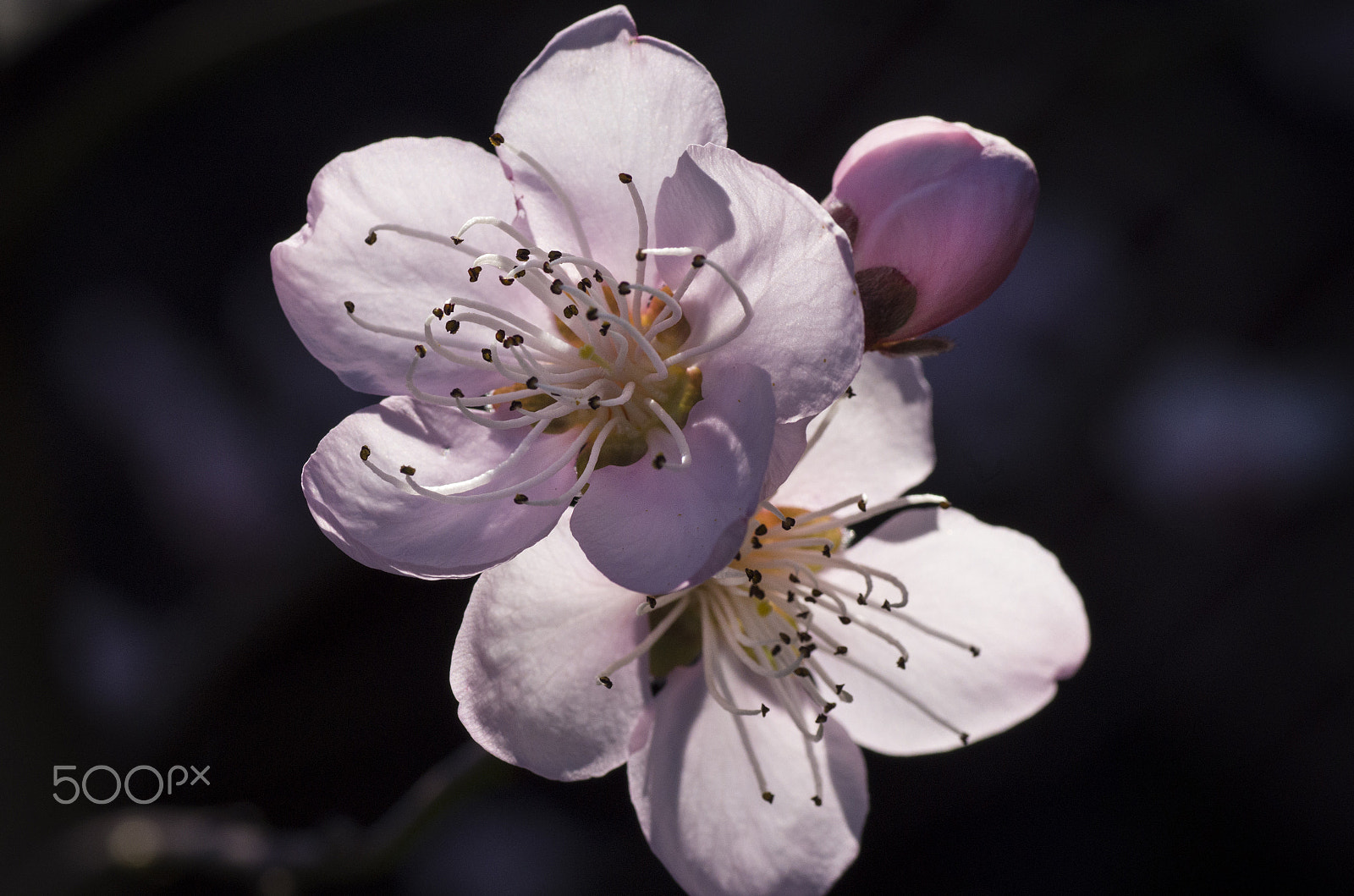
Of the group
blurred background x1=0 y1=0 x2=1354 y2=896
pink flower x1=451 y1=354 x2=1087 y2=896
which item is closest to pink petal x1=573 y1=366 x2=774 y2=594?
pink flower x1=451 y1=354 x2=1087 y2=896

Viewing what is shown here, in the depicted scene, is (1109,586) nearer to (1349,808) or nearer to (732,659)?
(1349,808)

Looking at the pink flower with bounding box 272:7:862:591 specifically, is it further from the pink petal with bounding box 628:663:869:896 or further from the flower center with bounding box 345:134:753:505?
the pink petal with bounding box 628:663:869:896

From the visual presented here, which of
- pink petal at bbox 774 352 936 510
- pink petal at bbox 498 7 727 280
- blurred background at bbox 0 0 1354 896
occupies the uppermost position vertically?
pink petal at bbox 498 7 727 280

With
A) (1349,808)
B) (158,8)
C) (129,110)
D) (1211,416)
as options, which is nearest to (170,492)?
(158,8)

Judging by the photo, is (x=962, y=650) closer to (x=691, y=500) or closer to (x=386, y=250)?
(x=691, y=500)

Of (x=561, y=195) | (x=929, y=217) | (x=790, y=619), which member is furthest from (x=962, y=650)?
(x=561, y=195)
